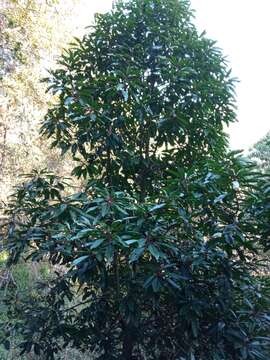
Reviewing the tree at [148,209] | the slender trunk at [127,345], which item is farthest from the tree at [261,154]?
the slender trunk at [127,345]

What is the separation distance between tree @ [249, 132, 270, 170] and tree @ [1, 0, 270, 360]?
3.04 meters

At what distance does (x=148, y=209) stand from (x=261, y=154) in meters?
4.44

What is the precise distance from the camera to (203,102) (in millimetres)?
2635

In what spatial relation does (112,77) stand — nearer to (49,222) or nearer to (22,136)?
(49,222)

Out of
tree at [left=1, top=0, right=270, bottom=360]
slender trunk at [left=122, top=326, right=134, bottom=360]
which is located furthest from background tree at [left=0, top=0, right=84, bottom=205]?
slender trunk at [left=122, top=326, right=134, bottom=360]

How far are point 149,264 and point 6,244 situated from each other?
1.02 meters

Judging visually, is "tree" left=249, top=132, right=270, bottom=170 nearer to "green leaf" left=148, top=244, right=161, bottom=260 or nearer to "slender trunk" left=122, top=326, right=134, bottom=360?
"slender trunk" left=122, top=326, right=134, bottom=360

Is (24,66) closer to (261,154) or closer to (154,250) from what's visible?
(261,154)

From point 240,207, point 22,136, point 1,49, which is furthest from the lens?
point 22,136

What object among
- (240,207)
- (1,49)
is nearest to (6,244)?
(240,207)

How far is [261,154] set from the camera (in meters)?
5.88

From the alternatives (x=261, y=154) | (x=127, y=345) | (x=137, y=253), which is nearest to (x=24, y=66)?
(x=261, y=154)

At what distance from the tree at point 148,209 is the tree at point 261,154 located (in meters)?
3.04

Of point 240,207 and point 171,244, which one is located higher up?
point 240,207
